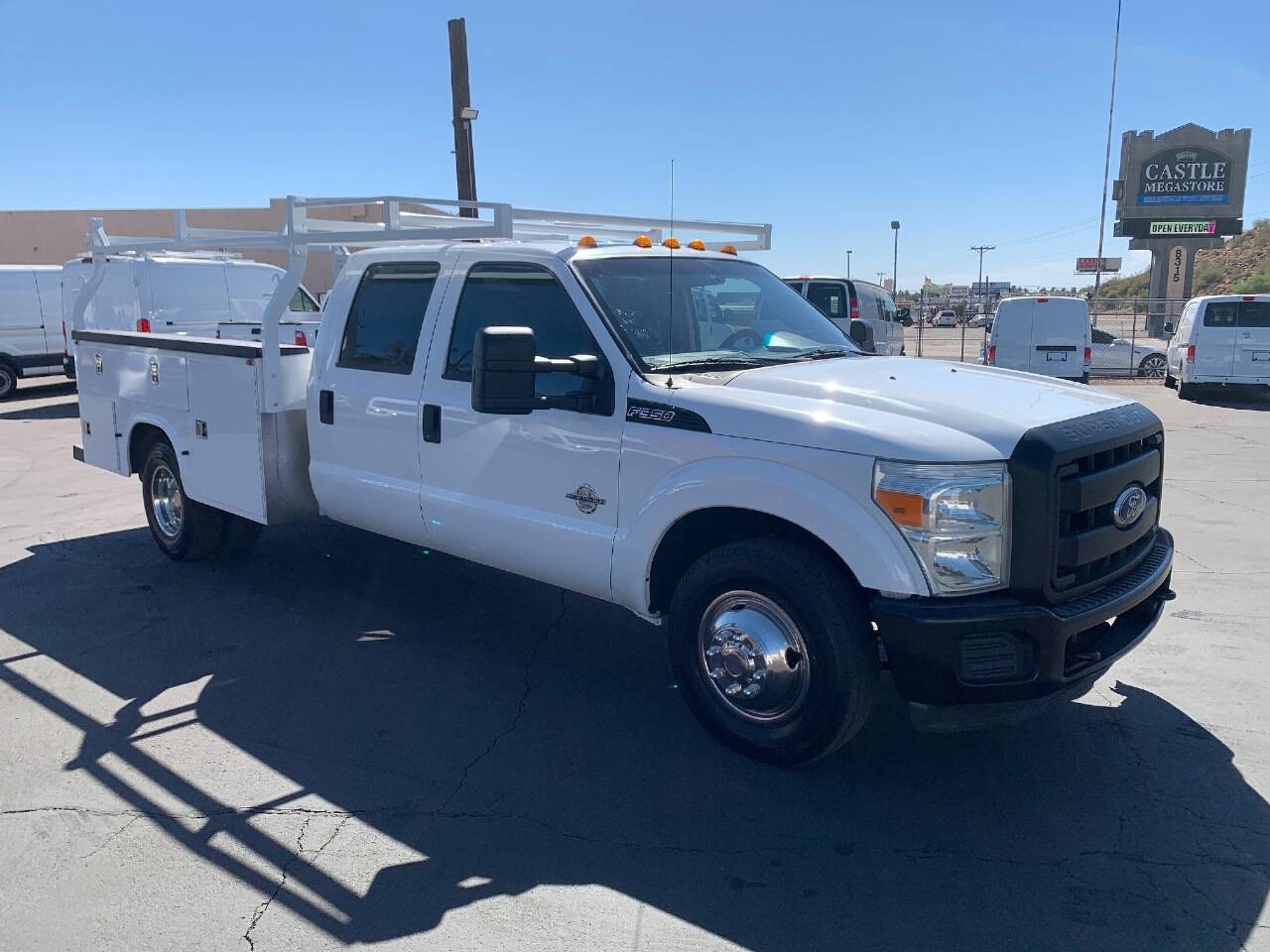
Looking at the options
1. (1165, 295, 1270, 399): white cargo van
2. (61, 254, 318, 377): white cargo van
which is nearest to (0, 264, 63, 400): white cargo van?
(61, 254, 318, 377): white cargo van

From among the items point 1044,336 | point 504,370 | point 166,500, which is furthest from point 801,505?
point 1044,336

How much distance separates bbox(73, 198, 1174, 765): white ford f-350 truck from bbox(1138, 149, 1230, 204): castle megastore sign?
45.0 meters

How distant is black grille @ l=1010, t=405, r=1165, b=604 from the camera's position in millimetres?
3508

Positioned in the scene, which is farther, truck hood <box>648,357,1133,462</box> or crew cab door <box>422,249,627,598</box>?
crew cab door <box>422,249,627,598</box>

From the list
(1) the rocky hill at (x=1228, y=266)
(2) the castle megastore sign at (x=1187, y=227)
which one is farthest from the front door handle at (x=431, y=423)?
(1) the rocky hill at (x=1228, y=266)

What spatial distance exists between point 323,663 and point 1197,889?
12.8 feet

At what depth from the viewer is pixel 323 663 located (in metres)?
5.26

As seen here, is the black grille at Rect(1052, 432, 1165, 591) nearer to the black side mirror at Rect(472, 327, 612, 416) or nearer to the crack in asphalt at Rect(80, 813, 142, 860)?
A: the black side mirror at Rect(472, 327, 612, 416)

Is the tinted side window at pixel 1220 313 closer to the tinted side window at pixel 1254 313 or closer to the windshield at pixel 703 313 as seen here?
the tinted side window at pixel 1254 313

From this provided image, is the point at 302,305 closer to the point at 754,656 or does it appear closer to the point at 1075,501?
the point at 754,656

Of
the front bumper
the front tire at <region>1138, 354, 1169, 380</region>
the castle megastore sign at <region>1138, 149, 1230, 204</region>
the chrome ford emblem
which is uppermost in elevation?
the castle megastore sign at <region>1138, 149, 1230, 204</region>

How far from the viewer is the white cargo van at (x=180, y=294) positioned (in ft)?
46.0

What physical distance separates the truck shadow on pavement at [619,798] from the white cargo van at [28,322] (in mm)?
14065

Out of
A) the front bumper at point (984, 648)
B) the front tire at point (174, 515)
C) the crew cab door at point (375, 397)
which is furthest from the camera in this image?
the front tire at point (174, 515)
